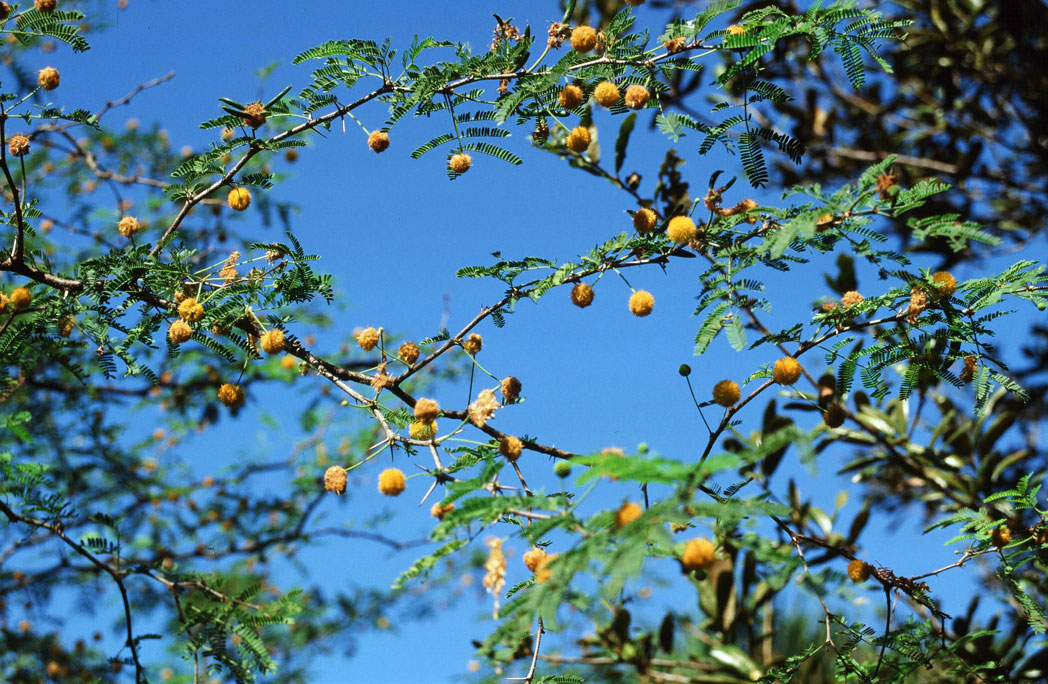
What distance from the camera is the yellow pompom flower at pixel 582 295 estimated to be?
7.78 ft

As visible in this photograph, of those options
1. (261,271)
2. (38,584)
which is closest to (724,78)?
(261,271)

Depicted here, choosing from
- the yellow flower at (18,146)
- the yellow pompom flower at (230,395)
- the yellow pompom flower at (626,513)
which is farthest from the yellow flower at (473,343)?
the yellow flower at (18,146)

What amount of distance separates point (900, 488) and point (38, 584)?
18.3 ft

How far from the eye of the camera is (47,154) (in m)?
6.06

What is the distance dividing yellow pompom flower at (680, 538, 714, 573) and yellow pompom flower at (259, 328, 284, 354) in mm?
1290

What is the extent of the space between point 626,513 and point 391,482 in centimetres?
65

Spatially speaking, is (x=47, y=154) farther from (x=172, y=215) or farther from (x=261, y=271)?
(x=261, y=271)

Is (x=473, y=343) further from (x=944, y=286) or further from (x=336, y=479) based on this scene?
(x=944, y=286)

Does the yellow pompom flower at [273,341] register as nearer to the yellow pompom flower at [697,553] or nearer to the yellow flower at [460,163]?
the yellow flower at [460,163]

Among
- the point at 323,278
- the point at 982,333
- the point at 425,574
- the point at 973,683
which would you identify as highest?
the point at 323,278

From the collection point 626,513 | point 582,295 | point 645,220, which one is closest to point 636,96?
point 645,220

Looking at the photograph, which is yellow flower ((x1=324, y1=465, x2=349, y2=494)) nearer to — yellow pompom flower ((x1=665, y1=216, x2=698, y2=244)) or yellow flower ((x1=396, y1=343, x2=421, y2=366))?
yellow flower ((x1=396, y1=343, x2=421, y2=366))

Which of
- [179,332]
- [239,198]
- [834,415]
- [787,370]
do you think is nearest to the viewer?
[787,370]

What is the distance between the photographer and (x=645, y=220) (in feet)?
7.83
